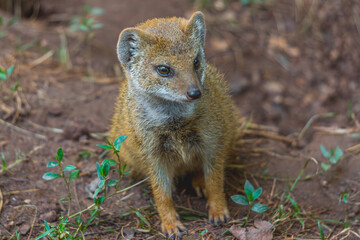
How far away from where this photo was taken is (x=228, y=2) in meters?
7.68

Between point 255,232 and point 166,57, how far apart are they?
1.63 metres

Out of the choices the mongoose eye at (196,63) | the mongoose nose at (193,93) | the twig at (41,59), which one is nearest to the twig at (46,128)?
the twig at (41,59)

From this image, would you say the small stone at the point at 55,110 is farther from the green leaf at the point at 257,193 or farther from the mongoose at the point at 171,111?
the green leaf at the point at 257,193

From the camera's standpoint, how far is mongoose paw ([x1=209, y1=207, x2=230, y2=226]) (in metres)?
3.74

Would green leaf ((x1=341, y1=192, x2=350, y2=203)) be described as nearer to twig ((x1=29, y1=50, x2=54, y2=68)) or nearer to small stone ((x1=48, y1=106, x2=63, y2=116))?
small stone ((x1=48, y1=106, x2=63, y2=116))

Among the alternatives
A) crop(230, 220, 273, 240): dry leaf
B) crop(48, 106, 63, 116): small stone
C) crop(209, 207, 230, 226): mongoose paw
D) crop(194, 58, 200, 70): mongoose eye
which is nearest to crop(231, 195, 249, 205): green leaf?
crop(230, 220, 273, 240): dry leaf

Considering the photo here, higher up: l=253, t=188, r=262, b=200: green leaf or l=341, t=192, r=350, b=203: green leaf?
l=253, t=188, r=262, b=200: green leaf

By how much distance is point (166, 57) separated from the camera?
125 inches

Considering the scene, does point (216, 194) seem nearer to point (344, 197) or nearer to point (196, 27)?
point (344, 197)

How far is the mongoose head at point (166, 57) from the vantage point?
3.13 m

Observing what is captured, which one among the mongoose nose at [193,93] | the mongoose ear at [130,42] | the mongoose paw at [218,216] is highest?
the mongoose ear at [130,42]

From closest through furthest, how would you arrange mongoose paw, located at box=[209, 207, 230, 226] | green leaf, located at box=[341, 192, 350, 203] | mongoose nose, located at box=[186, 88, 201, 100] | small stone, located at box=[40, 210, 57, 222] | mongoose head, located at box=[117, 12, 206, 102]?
mongoose nose, located at box=[186, 88, 201, 100] → mongoose head, located at box=[117, 12, 206, 102] → small stone, located at box=[40, 210, 57, 222] → mongoose paw, located at box=[209, 207, 230, 226] → green leaf, located at box=[341, 192, 350, 203]

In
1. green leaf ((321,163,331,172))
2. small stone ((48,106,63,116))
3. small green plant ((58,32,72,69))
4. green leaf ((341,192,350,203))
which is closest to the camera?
green leaf ((341,192,350,203))

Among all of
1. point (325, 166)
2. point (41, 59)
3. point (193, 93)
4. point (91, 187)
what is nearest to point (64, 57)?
point (41, 59)
